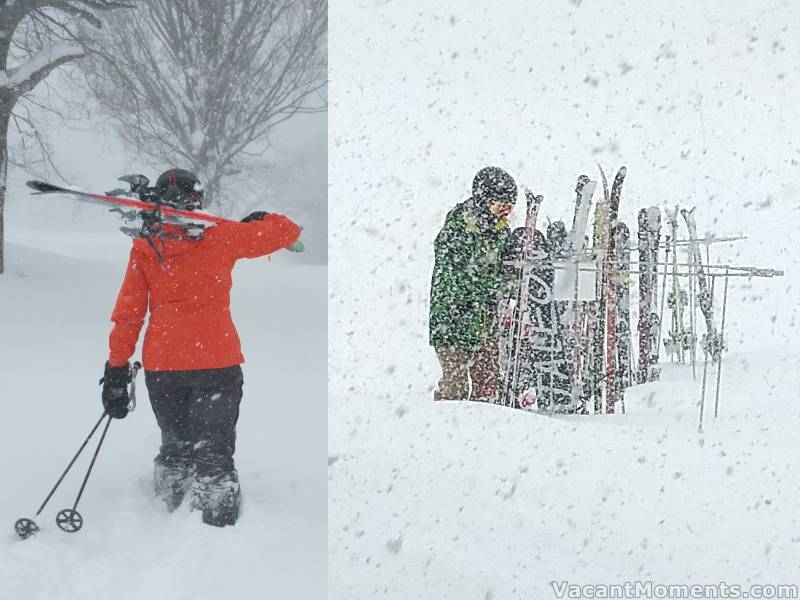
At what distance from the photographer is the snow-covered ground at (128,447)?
7.44 feet

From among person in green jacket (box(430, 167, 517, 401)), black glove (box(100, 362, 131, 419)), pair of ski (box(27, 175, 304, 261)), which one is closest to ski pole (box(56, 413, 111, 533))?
black glove (box(100, 362, 131, 419))

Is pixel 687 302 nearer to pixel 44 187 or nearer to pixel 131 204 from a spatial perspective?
pixel 131 204

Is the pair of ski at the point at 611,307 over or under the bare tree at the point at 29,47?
under

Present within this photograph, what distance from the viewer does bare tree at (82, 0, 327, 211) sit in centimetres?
441

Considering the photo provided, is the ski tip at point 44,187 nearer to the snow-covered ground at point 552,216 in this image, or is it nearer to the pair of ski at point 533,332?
the snow-covered ground at point 552,216

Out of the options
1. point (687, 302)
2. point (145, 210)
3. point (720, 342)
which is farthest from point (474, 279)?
point (145, 210)

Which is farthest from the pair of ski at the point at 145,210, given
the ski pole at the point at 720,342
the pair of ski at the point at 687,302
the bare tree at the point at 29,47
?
the bare tree at the point at 29,47

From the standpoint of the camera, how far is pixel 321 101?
4461 millimetres

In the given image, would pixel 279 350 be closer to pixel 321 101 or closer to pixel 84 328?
pixel 84 328

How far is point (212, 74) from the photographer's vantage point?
15.1ft

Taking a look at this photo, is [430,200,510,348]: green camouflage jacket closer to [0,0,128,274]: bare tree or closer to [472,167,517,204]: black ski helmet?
[472,167,517,204]: black ski helmet

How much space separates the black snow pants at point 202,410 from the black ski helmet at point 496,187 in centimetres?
106

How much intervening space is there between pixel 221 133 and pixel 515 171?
240 cm

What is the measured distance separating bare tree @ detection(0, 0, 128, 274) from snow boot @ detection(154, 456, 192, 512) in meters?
2.44
